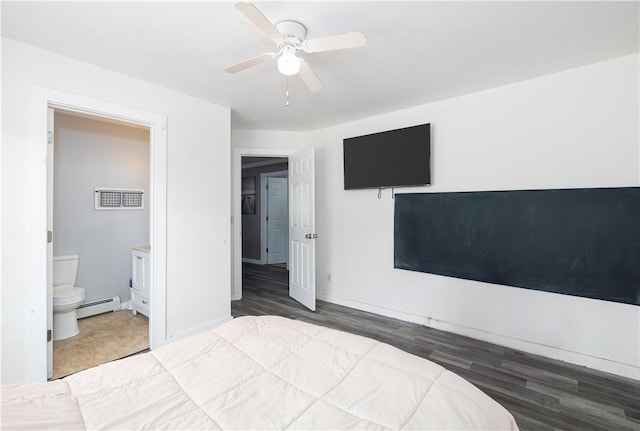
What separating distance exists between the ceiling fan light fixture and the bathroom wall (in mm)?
3066

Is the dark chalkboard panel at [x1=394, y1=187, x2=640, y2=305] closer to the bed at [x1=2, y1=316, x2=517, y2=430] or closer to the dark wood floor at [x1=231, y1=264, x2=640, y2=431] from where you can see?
the dark wood floor at [x1=231, y1=264, x2=640, y2=431]

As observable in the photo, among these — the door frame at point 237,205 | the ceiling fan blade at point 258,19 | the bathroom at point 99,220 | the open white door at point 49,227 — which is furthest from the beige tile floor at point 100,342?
the ceiling fan blade at point 258,19

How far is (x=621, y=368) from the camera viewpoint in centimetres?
228

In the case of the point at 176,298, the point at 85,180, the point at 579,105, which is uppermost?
the point at 579,105

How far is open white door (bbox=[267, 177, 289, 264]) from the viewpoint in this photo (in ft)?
22.5

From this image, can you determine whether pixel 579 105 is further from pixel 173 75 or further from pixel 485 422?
pixel 173 75

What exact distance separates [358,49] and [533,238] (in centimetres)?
220

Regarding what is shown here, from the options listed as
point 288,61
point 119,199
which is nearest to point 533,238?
point 288,61

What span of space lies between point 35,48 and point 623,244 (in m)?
4.60

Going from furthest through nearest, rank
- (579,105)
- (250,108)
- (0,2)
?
(250,108) → (579,105) → (0,2)

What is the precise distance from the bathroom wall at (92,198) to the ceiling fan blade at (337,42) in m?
3.26

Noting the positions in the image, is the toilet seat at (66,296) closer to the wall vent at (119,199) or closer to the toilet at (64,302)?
the toilet at (64,302)

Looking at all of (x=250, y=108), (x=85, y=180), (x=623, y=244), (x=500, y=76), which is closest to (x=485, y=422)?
(x=623, y=244)

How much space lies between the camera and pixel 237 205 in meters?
4.38
